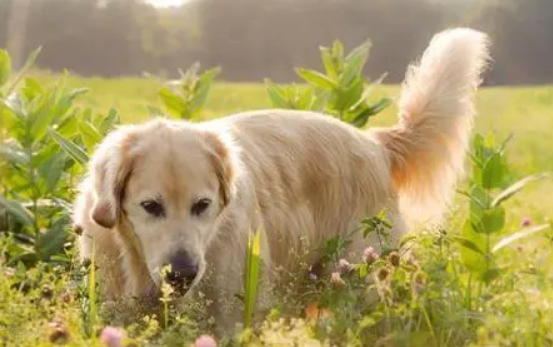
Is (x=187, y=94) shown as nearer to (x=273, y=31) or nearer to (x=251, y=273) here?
(x=251, y=273)

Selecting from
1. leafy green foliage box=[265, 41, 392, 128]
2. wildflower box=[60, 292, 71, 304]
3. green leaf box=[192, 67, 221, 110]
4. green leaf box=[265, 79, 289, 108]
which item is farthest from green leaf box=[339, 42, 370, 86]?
wildflower box=[60, 292, 71, 304]

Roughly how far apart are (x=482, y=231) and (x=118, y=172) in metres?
1.49

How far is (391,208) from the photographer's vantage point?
5.29 meters

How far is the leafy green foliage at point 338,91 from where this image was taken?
629 centimetres

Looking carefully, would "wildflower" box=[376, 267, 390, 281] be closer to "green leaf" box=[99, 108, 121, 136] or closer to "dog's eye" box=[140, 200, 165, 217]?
Answer: "dog's eye" box=[140, 200, 165, 217]

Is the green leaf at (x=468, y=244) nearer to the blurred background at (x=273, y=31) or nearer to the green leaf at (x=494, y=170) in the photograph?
the green leaf at (x=494, y=170)

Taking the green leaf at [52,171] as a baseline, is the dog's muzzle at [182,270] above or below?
below

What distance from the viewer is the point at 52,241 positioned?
526 cm

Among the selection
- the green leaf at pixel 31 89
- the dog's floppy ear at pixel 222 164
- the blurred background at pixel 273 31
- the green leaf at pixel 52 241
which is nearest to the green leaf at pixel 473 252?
the dog's floppy ear at pixel 222 164

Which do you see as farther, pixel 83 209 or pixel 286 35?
pixel 286 35

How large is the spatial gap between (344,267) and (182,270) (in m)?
0.63

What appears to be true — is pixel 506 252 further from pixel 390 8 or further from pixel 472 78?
pixel 390 8

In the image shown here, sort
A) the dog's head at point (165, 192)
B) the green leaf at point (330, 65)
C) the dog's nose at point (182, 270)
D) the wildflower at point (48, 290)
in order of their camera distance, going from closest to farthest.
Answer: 1. the wildflower at point (48, 290)
2. the dog's nose at point (182, 270)
3. the dog's head at point (165, 192)
4. the green leaf at point (330, 65)

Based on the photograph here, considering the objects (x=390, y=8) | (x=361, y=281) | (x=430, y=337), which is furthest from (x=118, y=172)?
(x=390, y=8)
